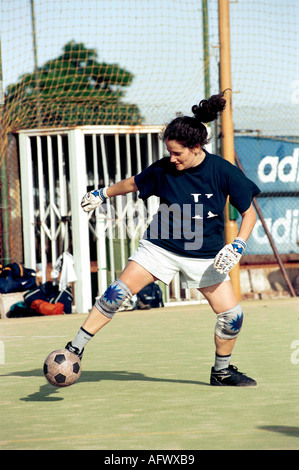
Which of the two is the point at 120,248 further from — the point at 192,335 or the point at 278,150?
the point at 192,335

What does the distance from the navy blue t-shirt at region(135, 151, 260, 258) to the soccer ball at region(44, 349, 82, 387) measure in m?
0.94

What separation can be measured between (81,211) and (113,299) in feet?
24.5

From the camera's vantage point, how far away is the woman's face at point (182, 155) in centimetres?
516

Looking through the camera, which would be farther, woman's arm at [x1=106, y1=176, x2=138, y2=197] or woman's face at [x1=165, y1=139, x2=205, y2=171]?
woman's arm at [x1=106, y1=176, x2=138, y2=197]

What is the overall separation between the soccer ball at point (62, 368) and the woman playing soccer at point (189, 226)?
118 mm

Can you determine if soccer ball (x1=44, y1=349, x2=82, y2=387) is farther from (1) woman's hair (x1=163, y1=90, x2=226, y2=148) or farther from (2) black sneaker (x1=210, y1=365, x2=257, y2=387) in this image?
(1) woman's hair (x1=163, y1=90, x2=226, y2=148)

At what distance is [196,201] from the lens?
17.2 feet

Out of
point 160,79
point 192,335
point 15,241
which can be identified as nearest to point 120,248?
point 15,241

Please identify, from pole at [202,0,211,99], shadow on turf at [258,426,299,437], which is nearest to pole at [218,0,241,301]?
pole at [202,0,211,99]

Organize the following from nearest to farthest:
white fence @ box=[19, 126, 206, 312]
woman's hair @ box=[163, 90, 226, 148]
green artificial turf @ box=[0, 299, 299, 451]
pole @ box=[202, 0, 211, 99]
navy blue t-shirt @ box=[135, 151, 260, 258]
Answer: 1. green artificial turf @ box=[0, 299, 299, 451]
2. woman's hair @ box=[163, 90, 226, 148]
3. navy blue t-shirt @ box=[135, 151, 260, 258]
4. white fence @ box=[19, 126, 206, 312]
5. pole @ box=[202, 0, 211, 99]

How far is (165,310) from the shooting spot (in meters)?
11.9

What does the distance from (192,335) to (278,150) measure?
6.45 m

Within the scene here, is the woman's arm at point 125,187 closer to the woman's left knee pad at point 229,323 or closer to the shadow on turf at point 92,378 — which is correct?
the woman's left knee pad at point 229,323

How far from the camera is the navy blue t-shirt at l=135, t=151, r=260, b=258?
5.26 meters
